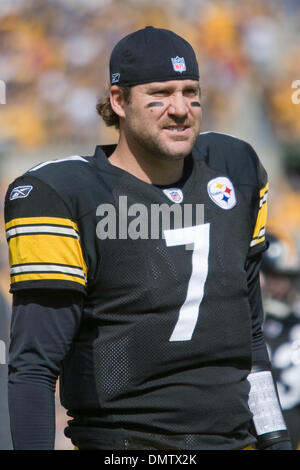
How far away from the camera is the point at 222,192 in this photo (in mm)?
2256

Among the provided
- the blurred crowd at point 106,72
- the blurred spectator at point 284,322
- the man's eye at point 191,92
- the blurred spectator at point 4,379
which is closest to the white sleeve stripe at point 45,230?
the man's eye at point 191,92

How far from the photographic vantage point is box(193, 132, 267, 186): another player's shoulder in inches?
92.4

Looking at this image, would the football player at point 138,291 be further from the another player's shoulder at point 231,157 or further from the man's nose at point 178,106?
the another player's shoulder at point 231,157

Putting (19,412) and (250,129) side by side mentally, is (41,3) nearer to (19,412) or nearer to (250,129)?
(250,129)

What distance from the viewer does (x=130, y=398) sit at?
202 centimetres

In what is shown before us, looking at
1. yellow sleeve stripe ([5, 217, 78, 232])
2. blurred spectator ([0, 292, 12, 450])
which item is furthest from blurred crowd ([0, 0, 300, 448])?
yellow sleeve stripe ([5, 217, 78, 232])

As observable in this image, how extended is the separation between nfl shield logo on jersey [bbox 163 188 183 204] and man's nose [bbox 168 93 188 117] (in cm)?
21

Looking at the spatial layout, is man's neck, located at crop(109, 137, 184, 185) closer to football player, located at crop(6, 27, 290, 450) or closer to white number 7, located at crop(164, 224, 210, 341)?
football player, located at crop(6, 27, 290, 450)

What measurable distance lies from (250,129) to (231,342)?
4321mm

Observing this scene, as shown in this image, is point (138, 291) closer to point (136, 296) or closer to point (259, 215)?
point (136, 296)

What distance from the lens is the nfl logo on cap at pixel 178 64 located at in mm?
2170

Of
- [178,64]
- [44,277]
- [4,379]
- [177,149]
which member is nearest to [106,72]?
[4,379]

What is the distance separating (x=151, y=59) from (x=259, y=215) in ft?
1.86
